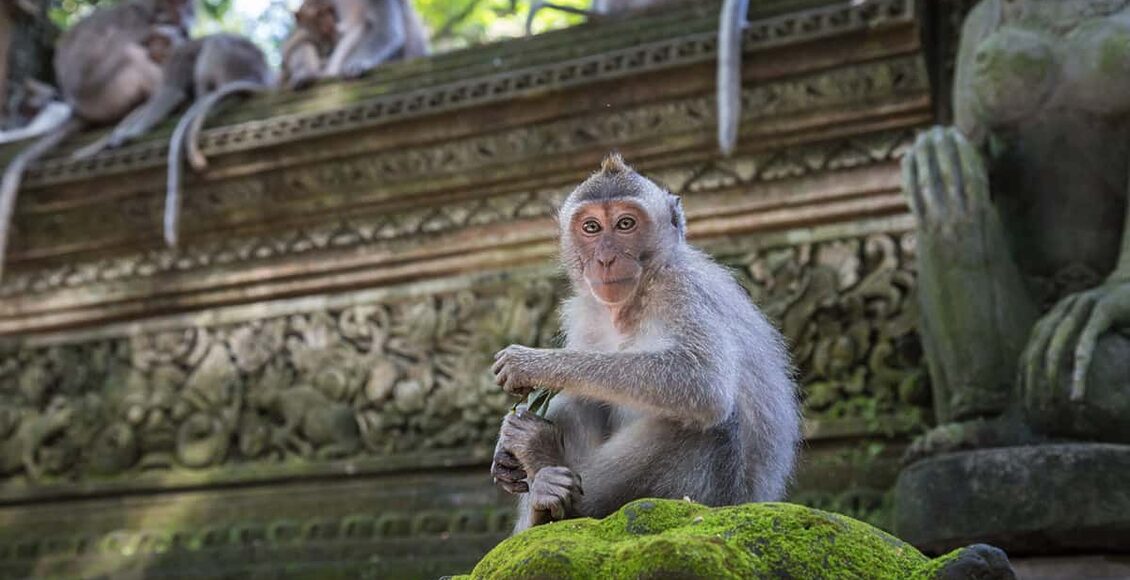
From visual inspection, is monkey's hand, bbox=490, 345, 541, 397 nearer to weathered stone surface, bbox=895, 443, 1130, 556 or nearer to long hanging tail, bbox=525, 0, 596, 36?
weathered stone surface, bbox=895, 443, 1130, 556

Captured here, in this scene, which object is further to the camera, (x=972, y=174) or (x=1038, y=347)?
(x=972, y=174)

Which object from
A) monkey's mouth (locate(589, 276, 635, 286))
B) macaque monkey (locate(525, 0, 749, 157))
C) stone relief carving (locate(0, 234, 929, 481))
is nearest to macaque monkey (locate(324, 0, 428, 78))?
stone relief carving (locate(0, 234, 929, 481))

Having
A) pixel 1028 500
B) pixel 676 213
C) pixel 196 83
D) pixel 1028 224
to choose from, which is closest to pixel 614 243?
pixel 676 213

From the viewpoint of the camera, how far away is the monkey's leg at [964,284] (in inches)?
172

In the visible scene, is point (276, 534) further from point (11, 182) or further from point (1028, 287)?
point (1028, 287)

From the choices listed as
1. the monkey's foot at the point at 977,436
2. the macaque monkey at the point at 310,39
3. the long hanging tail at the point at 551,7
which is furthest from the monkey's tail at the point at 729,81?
the macaque monkey at the point at 310,39

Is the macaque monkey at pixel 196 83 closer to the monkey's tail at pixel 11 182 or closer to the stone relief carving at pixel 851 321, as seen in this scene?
the monkey's tail at pixel 11 182

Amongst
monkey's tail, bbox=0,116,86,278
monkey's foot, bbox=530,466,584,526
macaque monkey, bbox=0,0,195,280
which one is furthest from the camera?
macaque monkey, bbox=0,0,195,280

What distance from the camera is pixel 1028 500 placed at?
153 inches

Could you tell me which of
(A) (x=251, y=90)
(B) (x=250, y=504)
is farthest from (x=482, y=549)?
(A) (x=251, y=90)

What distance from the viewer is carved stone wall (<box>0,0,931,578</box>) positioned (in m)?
5.50

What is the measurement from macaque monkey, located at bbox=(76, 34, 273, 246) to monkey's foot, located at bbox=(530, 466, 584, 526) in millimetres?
4717

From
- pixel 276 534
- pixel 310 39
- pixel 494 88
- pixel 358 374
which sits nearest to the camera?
pixel 276 534

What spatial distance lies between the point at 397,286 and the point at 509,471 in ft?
12.3
